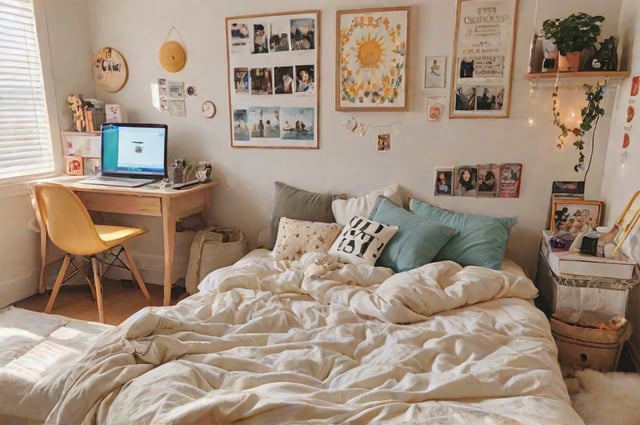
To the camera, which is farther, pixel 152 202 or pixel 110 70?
pixel 110 70

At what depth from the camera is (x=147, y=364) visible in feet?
4.66

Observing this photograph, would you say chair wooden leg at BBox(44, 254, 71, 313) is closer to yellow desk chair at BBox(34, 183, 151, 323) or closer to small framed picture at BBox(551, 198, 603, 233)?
yellow desk chair at BBox(34, 183, 151, 323)

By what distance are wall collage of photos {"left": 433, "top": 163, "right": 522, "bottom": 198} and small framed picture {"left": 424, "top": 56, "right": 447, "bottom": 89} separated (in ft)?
1.66

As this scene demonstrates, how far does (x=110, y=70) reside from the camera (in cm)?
326

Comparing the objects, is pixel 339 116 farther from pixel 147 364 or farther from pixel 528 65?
pixel 147 364

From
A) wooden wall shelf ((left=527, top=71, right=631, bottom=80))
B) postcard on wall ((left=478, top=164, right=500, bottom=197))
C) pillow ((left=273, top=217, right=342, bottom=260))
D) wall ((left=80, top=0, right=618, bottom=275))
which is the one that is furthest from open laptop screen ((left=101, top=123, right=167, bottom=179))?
wooden wall shelf ((left=527, top=71, right=631, bottom=80))

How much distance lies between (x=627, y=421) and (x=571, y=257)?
71cm

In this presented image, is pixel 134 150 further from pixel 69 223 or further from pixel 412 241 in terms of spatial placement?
pixel 412 241

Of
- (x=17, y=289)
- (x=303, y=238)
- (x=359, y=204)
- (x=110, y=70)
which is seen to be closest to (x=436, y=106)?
(x=359, y=204)

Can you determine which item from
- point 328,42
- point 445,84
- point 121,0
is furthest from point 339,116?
point 121,0

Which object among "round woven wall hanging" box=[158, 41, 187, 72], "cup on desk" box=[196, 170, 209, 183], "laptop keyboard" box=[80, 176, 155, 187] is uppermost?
"round woven wall hanging" box=[158, 41, 187, 72]

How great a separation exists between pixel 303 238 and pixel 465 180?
1.05 meters

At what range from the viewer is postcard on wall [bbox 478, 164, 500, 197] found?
2.60m

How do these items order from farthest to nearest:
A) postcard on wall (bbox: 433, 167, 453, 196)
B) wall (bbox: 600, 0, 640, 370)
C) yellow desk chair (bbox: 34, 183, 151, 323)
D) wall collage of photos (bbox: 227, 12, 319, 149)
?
wall collage of photos (bbox: 227, 12, 319, 149)
postcard on wall (bbox: 433, 167, 453, 196)
yellow desk chair (bbox: 34, 183, 151, 323)
wall (bbox: 600, 0, 640, 370)
